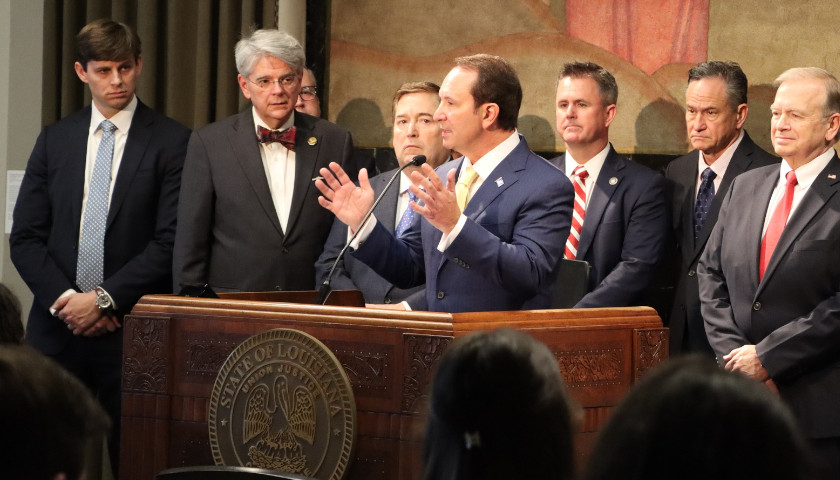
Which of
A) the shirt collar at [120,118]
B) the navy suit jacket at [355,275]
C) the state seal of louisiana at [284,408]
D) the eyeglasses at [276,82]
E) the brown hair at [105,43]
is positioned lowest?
the state seal of louisiana at [284,408]

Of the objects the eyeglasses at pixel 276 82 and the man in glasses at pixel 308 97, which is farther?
the man in glasses at pixel 308 97

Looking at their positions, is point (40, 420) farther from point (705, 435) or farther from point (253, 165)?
point (253, 165)

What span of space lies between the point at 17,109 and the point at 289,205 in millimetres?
2245

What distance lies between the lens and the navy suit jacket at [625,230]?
182 inches

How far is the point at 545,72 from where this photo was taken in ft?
18.5

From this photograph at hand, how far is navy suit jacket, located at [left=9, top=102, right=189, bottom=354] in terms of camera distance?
4.62m

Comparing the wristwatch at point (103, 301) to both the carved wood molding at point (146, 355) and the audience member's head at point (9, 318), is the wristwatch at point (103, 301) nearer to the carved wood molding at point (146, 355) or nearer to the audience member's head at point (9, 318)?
the carved wood molding at point (146, 355)

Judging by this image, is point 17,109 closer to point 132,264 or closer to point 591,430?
point 132,264

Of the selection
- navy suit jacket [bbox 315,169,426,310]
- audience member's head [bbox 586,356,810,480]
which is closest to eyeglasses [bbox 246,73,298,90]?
navy suit jacket [bbox 315,169,426,310]

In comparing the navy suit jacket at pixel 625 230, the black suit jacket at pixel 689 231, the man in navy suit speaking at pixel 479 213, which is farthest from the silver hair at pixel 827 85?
the man in navy suit speaking at pixel 479 213

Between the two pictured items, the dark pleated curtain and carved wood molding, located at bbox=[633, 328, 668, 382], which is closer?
carved wood molding, located at bbox=[633, 328, 668, 382]

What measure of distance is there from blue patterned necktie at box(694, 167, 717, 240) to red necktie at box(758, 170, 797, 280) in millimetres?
560

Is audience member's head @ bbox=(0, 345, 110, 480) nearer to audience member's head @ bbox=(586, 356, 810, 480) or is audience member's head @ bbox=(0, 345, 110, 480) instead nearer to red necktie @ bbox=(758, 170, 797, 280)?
audience member's head @ bbox=(586, 356, 810, 480)

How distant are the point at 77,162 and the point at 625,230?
2.38m
